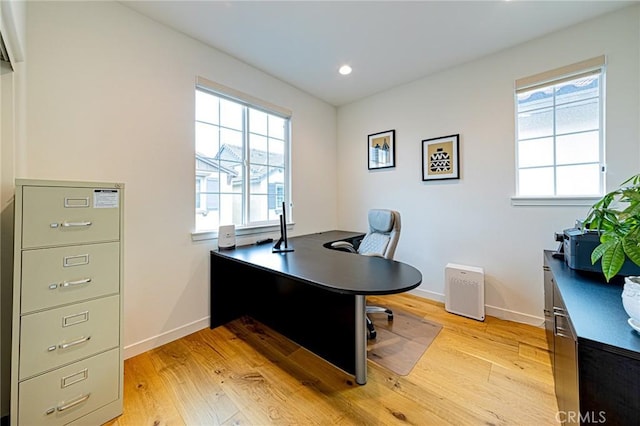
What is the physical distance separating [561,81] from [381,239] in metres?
2.13

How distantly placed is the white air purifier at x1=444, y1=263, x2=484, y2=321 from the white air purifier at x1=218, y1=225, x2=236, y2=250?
2.31 m

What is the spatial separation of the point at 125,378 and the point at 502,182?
358 cm

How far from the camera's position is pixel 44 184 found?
47.8 inches

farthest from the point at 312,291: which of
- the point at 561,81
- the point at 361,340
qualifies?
the point at 561,81

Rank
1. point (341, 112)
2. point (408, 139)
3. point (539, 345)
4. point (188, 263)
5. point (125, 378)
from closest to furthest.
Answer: point (125, 378), point (539, 345), point (188, 263), point (408, 139), point (341, 112)

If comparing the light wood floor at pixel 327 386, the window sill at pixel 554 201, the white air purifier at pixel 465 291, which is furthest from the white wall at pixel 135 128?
the window sill at pixel 554 201

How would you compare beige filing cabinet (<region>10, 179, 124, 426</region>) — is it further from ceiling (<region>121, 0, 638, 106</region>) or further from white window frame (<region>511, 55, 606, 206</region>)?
white window frame (<region>511, 55, 606, 206</region>)

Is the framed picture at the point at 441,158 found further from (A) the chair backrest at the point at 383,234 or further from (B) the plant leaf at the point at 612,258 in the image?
(B) the plant leaf at the point at 612,258

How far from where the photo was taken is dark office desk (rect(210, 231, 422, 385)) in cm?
151

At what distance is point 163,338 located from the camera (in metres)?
2.09

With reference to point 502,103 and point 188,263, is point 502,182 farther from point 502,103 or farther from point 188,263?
point 188,263

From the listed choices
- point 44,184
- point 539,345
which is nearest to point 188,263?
point 44,184

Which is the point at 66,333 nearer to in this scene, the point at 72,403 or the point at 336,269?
the point at 72,403

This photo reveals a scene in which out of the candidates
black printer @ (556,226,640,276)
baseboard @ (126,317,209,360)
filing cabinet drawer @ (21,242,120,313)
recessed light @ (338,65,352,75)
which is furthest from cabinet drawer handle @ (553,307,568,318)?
recessed light @ (338,65,352,75)
